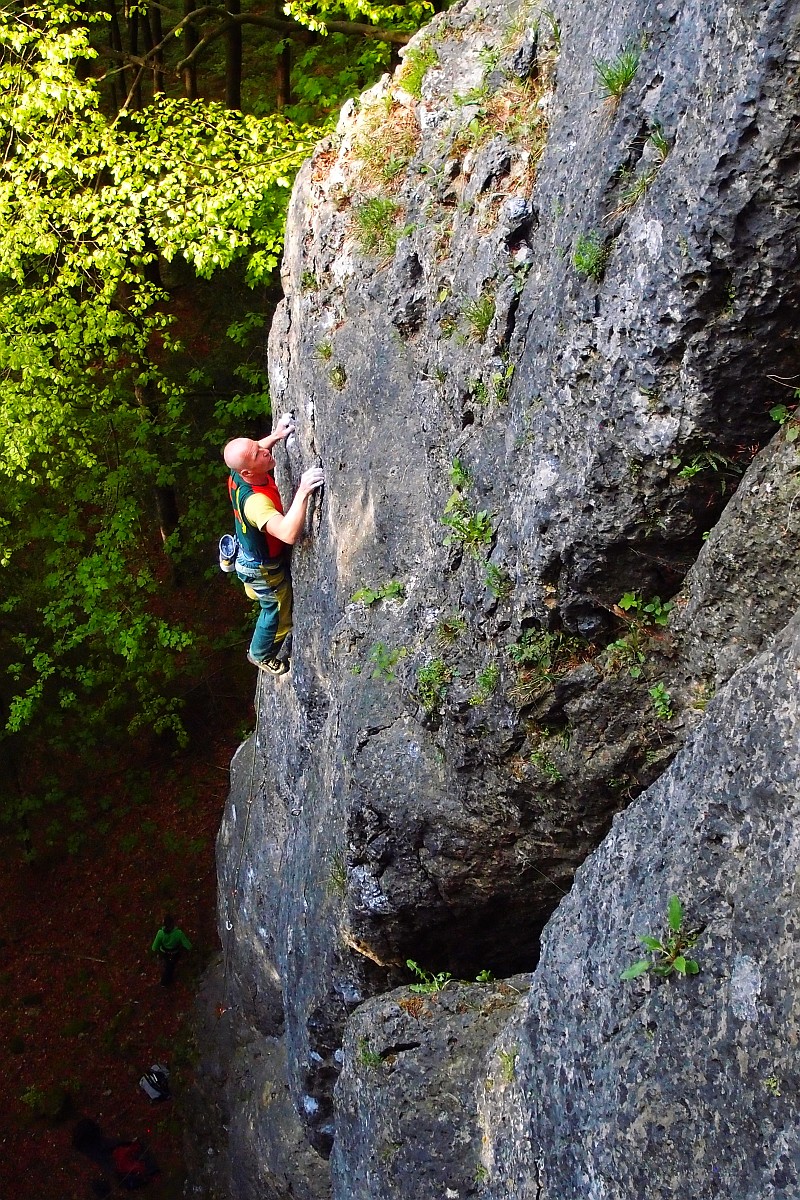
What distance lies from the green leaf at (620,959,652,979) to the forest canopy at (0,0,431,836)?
9.77 m

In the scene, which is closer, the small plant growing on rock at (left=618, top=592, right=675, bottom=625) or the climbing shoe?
the small plant growing on rock at (left=618, top=592, right=675, bottom=625)

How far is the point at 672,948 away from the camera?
3967 millimetres

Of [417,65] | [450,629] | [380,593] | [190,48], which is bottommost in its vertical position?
[450,629]

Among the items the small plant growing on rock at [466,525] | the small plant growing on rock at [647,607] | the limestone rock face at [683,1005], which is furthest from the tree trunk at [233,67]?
the limestone rock face at [683,1005]

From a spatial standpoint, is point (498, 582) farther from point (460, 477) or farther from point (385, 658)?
point (385, 658)

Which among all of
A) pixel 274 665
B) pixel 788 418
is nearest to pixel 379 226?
pixel 788 418

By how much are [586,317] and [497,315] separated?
1.13 metres

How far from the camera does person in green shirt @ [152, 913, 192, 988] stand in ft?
52.2

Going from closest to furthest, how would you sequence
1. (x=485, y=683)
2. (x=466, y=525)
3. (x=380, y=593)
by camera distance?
(x=485, y=683) < (x=466, y=525) < (x=380, y=593)

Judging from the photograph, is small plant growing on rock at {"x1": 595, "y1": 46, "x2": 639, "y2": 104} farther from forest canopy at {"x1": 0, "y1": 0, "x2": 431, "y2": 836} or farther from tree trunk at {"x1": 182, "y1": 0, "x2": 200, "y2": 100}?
tree trunk at {"x1": 182, "y1": 0, "x2": 200, "y2": 100}

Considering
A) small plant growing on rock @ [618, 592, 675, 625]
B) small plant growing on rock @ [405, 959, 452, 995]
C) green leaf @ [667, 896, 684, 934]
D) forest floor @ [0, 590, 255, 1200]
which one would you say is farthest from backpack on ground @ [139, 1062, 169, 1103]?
green leaf @ [667, 896, 684, 934]

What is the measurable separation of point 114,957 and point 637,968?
1486cm

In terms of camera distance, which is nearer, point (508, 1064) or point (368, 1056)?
point (508, 1064)

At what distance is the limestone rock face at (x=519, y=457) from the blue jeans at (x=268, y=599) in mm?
443
